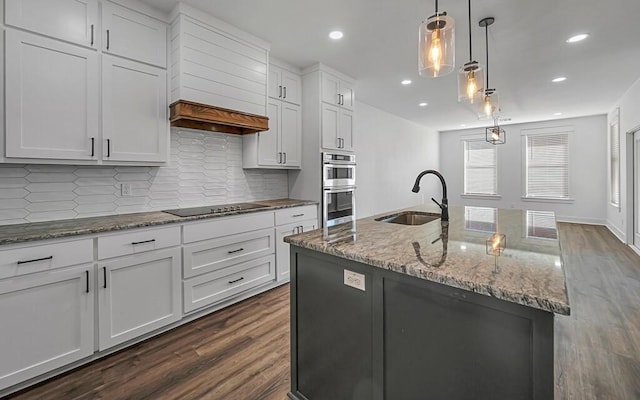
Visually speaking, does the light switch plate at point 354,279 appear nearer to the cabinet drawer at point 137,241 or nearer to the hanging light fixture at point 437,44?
the hanging light fixture at point 437,44

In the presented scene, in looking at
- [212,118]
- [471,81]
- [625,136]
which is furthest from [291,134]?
[625,136]

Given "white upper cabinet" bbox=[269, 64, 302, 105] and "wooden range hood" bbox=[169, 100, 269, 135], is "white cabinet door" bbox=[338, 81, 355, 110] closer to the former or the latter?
"white upper cabinet" bbox=[269, 64, 302, 105]

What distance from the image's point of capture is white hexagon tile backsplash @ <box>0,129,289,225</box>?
213cm

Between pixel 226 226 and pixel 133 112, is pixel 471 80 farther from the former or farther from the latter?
pixel 133 112

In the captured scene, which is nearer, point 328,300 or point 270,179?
point 328,300

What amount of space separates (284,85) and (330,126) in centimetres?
76

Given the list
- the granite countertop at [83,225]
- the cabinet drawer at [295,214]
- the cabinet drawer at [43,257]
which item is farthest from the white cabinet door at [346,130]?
the cabinet drawer at [43,257]

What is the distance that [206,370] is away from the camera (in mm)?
1944

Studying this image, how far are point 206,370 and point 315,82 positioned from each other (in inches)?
127

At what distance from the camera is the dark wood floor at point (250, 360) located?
175 centimetres

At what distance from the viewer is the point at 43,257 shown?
1.77m

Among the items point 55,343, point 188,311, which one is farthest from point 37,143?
point 188,311

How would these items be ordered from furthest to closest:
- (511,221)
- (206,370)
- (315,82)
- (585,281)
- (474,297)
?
(315,82)
(585,281)
(511,221)
(206,370)
(474,297)

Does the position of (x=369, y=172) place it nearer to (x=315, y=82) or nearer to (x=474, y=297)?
(x=315, y=82)
